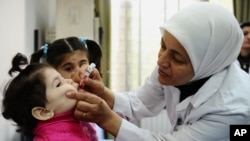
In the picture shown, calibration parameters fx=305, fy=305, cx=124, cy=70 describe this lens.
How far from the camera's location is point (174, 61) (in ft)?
3.65

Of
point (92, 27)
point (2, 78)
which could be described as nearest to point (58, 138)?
→ point (2, 78)

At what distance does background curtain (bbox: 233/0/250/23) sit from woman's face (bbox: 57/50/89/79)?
93.0 inches

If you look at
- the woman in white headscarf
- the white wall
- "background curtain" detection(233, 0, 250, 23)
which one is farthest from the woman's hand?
"background curtain" detection(233, 0, 250, 23)

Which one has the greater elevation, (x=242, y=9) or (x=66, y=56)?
(x=242, y=9)

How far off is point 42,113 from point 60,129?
0.08m

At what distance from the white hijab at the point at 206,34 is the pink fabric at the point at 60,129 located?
0.47 metres

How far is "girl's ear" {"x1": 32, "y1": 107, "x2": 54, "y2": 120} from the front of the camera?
1033 mm

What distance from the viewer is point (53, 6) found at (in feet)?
9.89

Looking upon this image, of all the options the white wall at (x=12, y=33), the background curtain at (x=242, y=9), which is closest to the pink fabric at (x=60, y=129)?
the white wall at (x=12, y=33)

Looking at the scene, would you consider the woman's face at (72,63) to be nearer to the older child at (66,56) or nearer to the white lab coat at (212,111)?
the older child at (66,56)

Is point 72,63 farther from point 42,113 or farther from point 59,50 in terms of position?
point 42,113

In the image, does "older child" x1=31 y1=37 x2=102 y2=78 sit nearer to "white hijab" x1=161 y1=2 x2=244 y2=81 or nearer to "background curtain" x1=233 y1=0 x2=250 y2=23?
"white hijab" x1=161 y1=2 x2=244 y2=81

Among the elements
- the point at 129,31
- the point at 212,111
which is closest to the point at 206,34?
the point at 212,111

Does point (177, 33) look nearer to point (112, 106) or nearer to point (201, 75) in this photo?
point (201, 75)
